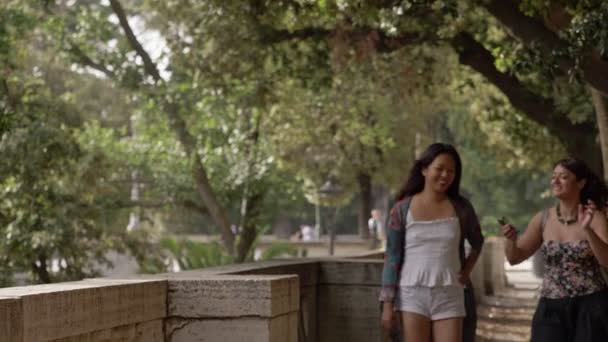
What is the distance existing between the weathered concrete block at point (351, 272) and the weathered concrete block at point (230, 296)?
3.90m

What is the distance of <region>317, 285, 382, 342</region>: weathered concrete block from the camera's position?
40.7 feet

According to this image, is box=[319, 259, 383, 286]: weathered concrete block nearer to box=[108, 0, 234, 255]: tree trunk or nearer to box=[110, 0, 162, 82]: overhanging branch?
box=[108, 0, 234, 255]: tree trunk

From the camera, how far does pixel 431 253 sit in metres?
8.59

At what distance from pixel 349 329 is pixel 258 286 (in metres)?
4.41

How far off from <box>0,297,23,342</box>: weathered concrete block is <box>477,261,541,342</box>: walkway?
520 inches

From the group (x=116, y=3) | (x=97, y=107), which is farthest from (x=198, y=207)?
(x=97, y=107)

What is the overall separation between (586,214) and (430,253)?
922 millimetres

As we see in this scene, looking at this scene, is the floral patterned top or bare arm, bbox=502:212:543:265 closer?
the floral patterned top

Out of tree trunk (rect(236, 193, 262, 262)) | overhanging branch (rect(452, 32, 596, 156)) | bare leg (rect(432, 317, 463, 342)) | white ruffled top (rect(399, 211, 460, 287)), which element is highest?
overhanging branch (rect(452, 32, 596, 156))

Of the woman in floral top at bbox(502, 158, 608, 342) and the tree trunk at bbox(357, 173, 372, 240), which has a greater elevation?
the tree trunk at bbox(357, 173, 372, 240)

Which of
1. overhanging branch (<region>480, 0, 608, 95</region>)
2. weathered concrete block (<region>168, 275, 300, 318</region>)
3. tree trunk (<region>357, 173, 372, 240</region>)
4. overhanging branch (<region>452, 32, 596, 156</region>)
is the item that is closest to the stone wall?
weathered concrete block (<region>168, 275, 300, 318</region>)

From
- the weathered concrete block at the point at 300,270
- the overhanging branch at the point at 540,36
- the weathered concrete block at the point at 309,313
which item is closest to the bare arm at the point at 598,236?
the weathered concrete block at the point at 300,270

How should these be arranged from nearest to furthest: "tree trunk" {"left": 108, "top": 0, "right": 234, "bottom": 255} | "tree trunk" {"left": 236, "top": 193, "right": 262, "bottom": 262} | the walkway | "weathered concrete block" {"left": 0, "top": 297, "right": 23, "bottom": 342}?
1. "weathered concrete block" {"left": 0, "top": 297, "right": 23, "bottom": 342}
2. the walkway
3. "tree trunk" {"left": 108, "top": 0, "right": 234, "bottom": 255}
4. "tree trunk" {"left": 236, "top": 193, "right": 262, "bottom": 262}

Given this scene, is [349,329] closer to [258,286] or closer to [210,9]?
[258,286]
